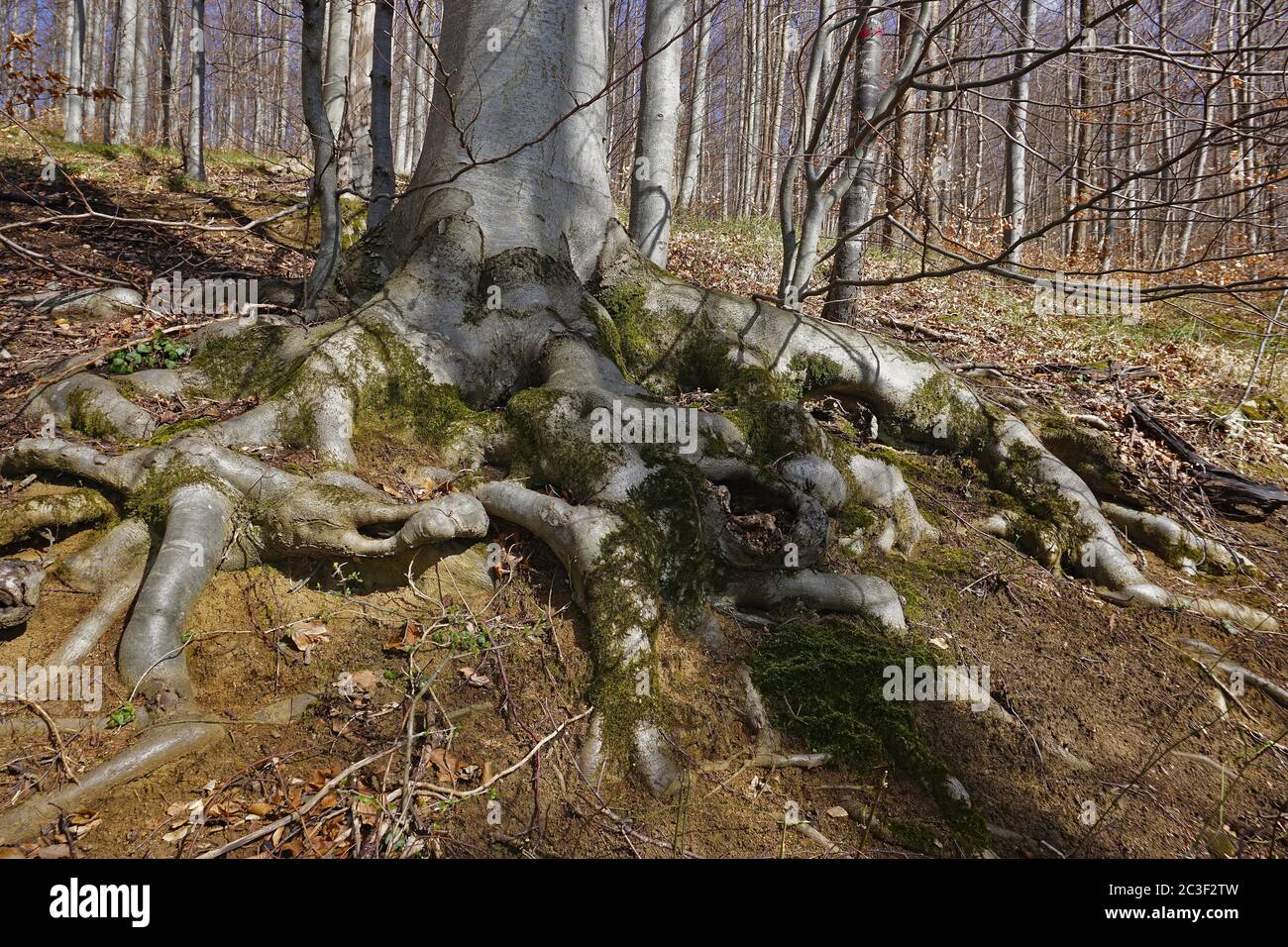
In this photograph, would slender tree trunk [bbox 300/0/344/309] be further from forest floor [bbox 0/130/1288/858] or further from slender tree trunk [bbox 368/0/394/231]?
slender tree trunk [bbox 368/0/394/231]

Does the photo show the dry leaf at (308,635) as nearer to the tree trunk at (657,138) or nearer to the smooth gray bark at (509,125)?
the smooth gray bark at (509,125)

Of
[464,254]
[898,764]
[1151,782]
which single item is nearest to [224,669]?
[464,254]

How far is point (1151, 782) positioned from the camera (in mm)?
3119

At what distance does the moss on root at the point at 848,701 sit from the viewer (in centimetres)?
281

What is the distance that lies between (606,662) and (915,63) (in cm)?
412

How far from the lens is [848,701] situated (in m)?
3.00

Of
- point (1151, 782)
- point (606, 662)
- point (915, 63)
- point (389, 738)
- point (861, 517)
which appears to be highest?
point (915, 63)

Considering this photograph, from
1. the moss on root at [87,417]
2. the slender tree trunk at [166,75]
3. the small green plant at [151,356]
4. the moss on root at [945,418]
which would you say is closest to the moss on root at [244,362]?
the small green plant at [151,356]

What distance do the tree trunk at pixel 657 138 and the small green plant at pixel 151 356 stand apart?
12.9ft

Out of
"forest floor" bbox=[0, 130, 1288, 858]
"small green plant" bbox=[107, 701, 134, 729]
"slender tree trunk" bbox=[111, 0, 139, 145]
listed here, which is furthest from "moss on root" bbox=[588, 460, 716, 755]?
"slender tree trunk" bbox=[111, 0, 139, 145]

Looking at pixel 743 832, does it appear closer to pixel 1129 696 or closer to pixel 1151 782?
pixel 1151 782

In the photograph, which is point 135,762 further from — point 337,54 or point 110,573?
point 337,54

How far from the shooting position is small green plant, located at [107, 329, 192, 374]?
12.9 ft
